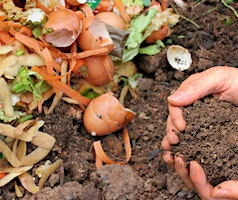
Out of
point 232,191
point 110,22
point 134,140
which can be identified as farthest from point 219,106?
point 110,22

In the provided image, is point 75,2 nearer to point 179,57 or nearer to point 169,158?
point 179,57

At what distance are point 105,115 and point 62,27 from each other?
Answer: 1.30ft

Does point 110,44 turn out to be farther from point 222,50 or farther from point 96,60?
point 222,50

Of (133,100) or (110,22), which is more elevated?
(110,22)

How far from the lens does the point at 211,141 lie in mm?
2209

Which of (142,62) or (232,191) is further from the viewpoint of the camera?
(142,62)

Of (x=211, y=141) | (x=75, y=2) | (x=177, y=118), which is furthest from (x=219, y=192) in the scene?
(x=75, y=2)

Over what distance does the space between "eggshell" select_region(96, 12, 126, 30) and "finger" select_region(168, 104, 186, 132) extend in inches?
25.6

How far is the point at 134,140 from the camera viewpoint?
271cm

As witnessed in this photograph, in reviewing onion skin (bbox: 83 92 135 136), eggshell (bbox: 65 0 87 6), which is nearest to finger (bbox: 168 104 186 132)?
onion skin (bbox: 83 92 135 136)

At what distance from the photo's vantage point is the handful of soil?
86.4 inches

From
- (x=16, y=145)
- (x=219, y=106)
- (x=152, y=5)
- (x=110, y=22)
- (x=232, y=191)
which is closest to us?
(x=232, y=191)

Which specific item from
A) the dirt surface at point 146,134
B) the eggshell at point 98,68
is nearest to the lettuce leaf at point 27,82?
the dirt surface at point 146,134

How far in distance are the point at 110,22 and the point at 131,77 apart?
27 centimetres
